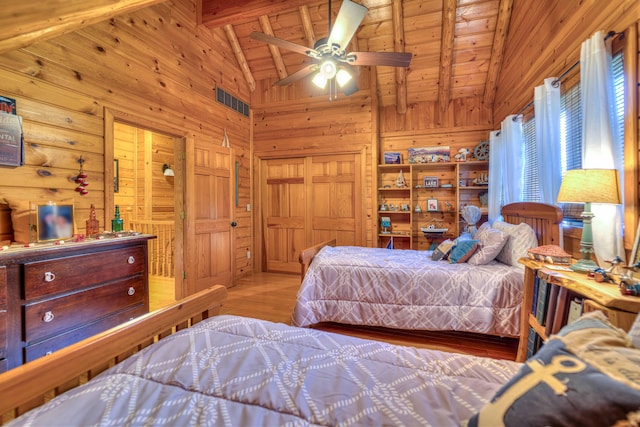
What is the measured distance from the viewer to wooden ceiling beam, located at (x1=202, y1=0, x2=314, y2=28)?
10.9 ft

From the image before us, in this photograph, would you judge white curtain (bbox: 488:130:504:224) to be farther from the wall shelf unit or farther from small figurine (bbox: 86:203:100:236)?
small figurine (bbox: 86:203:100:236)

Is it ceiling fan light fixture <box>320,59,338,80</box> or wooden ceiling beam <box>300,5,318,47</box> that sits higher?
wooden ceiling beam <box>300,5,318,47</box>

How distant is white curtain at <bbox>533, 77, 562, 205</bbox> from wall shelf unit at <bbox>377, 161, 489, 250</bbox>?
1881 mm

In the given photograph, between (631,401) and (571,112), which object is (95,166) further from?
(571,112)

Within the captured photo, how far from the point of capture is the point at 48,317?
68.6 inches

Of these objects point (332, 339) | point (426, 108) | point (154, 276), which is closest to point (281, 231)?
point (154, 276)

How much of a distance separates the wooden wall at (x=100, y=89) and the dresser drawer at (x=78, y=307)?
0.85 meters

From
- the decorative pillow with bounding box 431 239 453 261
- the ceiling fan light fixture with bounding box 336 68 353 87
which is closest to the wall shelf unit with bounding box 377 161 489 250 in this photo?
the decorative pillow with bounding box 431 239 453 261

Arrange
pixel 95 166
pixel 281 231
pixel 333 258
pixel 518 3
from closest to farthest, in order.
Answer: pixel 95 166
pixel 333 258
pixel 518 3
pixel 281 231

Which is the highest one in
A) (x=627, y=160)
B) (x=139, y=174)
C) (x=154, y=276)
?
(x=139, y=174)

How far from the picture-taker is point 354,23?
2365 millimetres

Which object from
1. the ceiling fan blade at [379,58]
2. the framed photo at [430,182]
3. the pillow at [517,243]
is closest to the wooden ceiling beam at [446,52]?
the framed photo at [430,182]

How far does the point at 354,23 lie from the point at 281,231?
140 inches

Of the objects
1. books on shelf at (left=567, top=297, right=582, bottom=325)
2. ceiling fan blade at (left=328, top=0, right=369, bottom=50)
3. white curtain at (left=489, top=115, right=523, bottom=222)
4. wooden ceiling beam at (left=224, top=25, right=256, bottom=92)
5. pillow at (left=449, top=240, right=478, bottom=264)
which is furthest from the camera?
wooden ceiling beam at (left=224, top=25, right=256, bottom=92)
